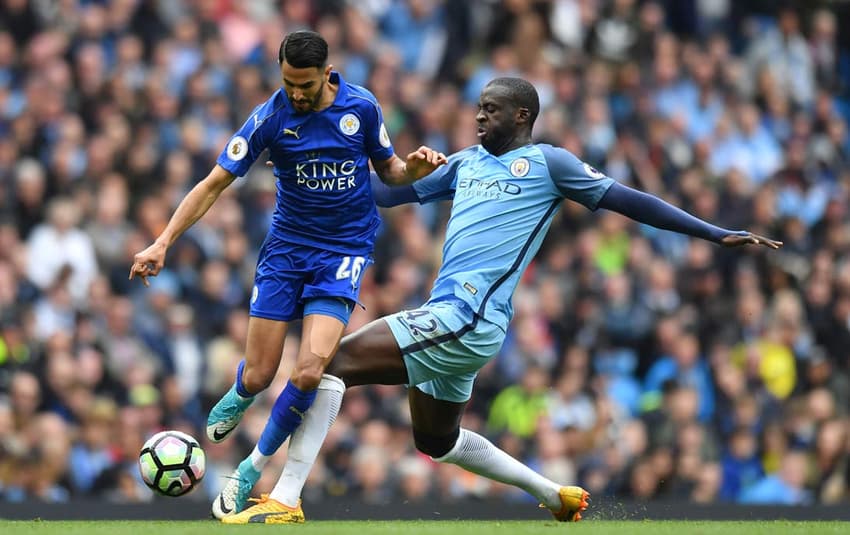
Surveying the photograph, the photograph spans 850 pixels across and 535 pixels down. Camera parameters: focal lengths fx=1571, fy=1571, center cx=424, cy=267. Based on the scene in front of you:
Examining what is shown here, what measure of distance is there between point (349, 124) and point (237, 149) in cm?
58

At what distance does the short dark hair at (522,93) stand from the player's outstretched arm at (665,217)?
61 centimetres

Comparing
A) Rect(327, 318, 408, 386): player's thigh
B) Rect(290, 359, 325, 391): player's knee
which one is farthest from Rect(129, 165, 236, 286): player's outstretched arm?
Rect(327, 318, 408, 386): player's thigh

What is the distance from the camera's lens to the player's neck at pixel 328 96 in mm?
7906

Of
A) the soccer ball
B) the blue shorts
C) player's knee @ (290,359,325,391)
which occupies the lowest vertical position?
the soccer ball

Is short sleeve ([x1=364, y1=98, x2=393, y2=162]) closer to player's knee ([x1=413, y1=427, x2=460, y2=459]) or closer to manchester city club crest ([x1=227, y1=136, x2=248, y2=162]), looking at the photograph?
manchester city club crest ([x1=227, y1=136, x2=248, y2=162])

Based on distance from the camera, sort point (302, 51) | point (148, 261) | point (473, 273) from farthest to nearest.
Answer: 1. point (473, 273)
2. point (302, 51)
3. point (148, 261)

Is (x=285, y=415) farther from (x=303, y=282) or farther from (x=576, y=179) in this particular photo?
(x=576, y=179)

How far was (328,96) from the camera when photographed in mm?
7938

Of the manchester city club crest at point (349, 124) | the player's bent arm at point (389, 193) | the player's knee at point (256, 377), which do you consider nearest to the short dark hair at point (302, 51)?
the manchester city club crest at point (349, 124)

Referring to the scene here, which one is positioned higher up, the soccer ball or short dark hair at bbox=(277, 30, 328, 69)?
short dark hair at bbox=(277, 30, 328, 69)

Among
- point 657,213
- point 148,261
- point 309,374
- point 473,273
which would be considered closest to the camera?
point 148,261

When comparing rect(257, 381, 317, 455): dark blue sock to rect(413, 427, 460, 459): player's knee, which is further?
rect(413, 427, 460, 459): player's knee

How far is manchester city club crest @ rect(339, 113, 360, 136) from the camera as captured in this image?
795 cm

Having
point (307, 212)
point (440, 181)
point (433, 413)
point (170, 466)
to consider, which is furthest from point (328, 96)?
point (170, 466)
